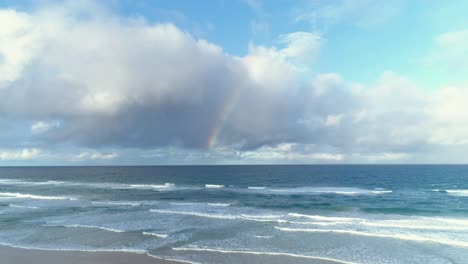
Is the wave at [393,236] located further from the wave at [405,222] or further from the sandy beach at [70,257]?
the sandy beach at [70,257]

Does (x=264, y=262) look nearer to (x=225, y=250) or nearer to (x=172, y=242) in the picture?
(x=225, y=250)

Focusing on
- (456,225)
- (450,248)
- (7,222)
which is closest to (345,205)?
(456,225)

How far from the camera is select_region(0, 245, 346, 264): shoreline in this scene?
1295cm

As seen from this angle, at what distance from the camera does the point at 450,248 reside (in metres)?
14.8

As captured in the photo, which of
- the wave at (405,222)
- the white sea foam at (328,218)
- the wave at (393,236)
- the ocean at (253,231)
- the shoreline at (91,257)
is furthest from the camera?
the white sea foam at (328,218)

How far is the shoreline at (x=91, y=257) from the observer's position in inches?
510

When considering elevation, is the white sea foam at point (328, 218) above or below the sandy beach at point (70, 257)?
below

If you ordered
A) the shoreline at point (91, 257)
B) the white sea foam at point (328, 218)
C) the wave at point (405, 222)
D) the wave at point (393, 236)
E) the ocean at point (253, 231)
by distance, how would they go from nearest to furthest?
the shoreline at point (91, 257), the ocean at point (253, 231), the wave at point (393, 236), the wave at point (405, 222), the white sea foam at point (328, 218)

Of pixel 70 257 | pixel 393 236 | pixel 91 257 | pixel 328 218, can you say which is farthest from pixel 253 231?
pixel 70 257

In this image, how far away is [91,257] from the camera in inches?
535

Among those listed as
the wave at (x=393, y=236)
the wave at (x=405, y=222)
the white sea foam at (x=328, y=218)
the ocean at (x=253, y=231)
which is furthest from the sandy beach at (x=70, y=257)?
the white sea foam at (x=328, y=218)

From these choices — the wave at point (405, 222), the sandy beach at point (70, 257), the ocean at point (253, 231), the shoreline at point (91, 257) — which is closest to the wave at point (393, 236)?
the ocean at point (253, 231)

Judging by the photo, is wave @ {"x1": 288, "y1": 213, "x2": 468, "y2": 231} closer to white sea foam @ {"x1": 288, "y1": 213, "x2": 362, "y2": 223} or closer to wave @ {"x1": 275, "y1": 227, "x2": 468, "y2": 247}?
white sea foam @ {"x1": 288, "y1": 213, "x2": 362, "y2": 223}

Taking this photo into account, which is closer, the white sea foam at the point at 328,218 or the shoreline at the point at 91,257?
the shoreline at the point at 91,257
